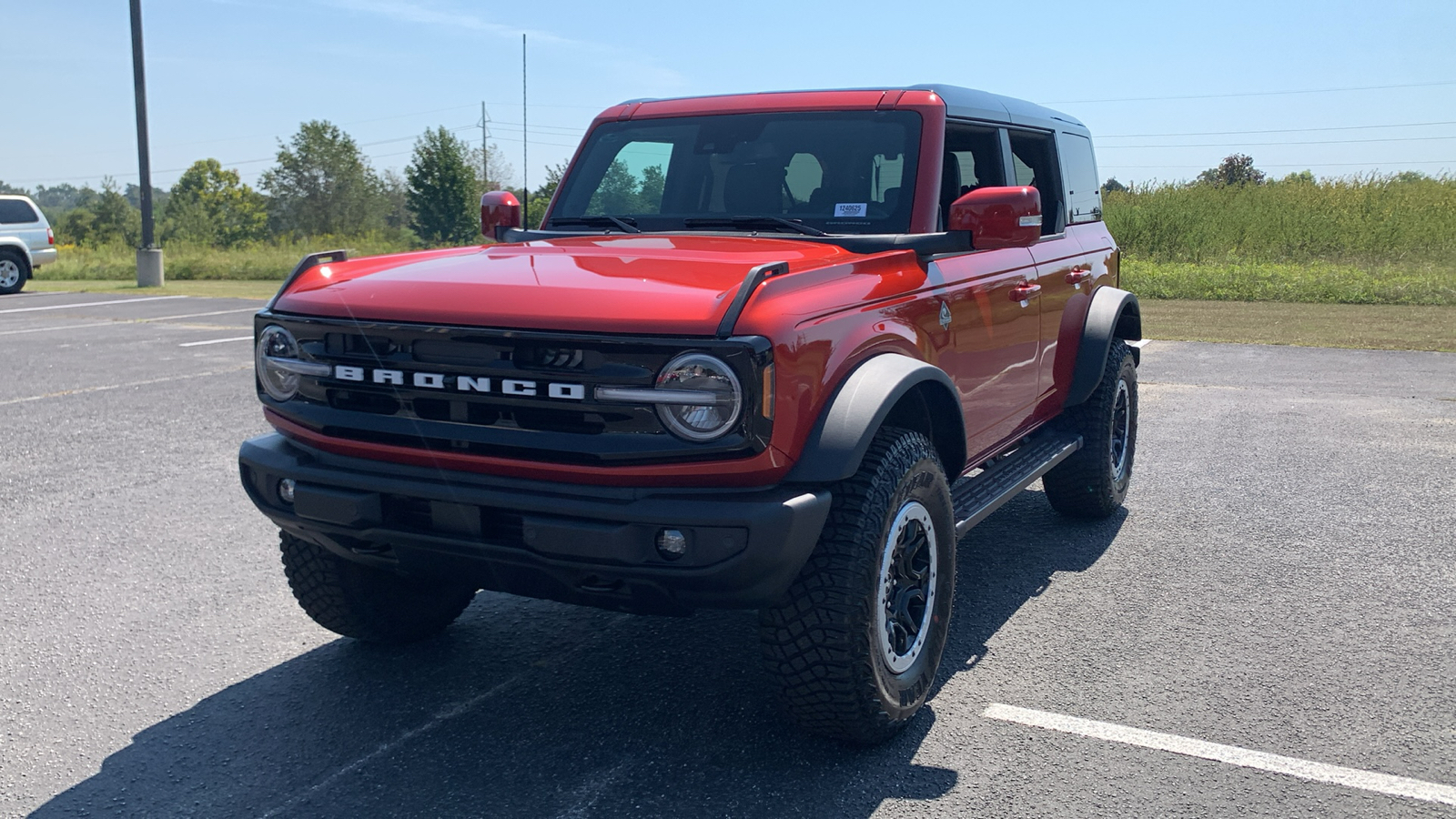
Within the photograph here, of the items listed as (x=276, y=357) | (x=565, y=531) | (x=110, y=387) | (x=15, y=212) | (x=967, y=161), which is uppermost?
(x=15, y=212)

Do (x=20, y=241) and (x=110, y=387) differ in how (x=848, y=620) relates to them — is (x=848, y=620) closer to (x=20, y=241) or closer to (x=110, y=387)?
(x=110, y=387)

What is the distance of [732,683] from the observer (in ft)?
12.4

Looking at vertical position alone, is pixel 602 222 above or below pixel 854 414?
above

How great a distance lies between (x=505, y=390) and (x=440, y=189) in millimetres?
101607

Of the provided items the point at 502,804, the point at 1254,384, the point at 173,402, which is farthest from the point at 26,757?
the point at 1254,384

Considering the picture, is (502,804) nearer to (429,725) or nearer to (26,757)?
(429,725)

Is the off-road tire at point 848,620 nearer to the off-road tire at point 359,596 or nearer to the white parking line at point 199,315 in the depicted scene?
the off-road tire at point 359,596

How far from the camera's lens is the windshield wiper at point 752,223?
402cm

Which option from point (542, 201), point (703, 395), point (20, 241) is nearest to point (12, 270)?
point (20, 241)

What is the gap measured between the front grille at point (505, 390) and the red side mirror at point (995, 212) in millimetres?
1312

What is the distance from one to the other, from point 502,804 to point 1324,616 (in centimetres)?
322

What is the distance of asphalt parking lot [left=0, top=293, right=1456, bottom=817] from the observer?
9.97ft

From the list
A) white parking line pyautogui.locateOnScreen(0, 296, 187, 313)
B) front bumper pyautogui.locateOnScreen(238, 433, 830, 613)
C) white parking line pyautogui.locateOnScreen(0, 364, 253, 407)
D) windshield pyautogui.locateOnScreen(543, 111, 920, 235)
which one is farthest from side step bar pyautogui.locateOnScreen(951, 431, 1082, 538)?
white parking line pyautogui.locateOnScreen(0, 296, 187, 313)

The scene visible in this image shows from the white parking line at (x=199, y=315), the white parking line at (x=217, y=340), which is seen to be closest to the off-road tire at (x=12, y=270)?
the white parking line at (x=199, y=315)
